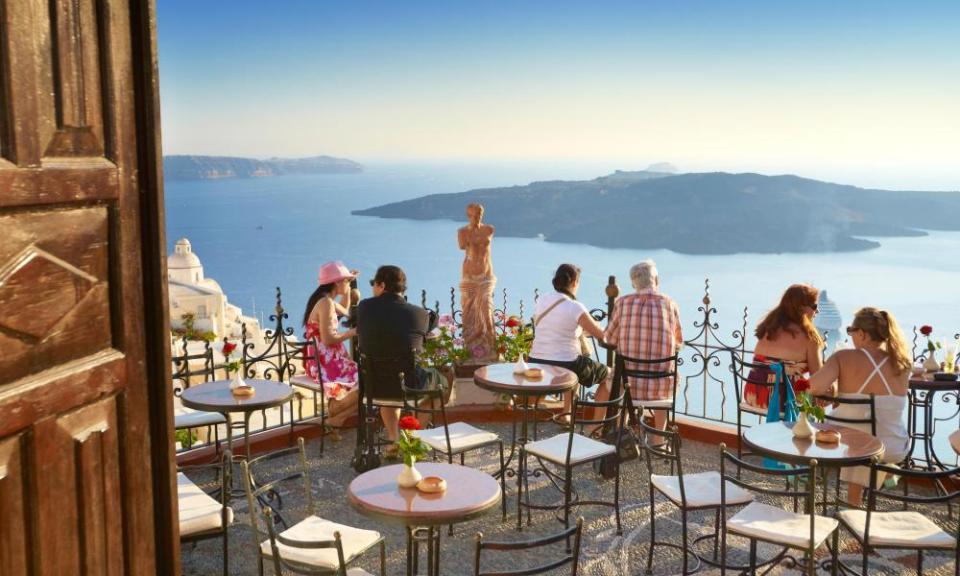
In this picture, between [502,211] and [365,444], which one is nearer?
[365,444]

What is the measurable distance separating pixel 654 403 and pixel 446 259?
76364 mm

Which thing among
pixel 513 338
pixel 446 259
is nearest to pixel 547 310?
pixel 513 338

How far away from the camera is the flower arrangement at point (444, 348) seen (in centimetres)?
815

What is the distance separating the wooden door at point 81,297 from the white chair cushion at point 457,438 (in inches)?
136

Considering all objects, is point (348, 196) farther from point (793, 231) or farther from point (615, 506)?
point (615, 506)

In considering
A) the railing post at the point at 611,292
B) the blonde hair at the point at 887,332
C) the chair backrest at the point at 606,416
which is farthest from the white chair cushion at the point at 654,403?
the blonde hair at the point at 887,332

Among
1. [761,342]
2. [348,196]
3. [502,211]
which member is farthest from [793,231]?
[348,196]

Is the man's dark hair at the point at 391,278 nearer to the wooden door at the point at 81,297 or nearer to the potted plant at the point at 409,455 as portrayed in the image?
the potted plant at the point at 409,455

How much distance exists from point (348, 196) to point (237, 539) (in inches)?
4746

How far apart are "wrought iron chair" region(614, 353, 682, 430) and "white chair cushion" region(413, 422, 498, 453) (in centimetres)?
133

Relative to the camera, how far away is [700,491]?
15.9 ft

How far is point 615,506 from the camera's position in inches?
220

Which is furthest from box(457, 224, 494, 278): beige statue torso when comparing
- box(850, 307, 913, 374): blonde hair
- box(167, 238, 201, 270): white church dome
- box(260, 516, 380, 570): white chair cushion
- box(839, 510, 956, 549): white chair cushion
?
box(167, 238, 201, 270): white church dome

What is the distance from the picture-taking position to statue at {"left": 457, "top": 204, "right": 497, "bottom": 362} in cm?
845
